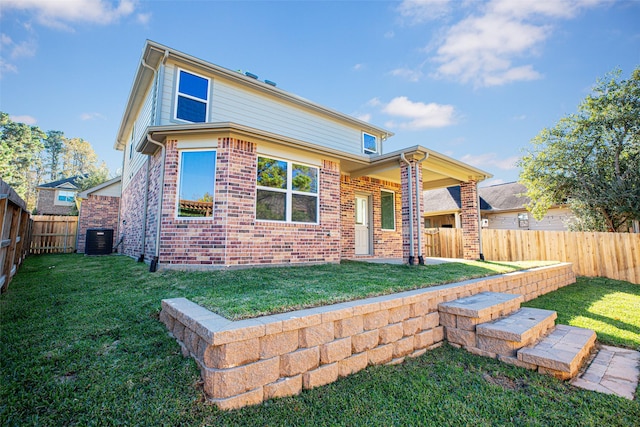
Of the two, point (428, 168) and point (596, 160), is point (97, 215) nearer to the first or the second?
point (428, 168)

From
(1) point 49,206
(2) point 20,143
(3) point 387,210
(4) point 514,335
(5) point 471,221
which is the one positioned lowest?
(4) point 514,335

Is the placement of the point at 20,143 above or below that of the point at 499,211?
above

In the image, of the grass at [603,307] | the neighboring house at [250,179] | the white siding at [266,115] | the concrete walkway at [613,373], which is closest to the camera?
the concrete walkway at [613,373]

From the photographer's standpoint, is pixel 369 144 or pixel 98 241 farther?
pixel 369 144

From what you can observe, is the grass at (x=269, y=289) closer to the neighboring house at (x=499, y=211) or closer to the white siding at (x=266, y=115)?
the white siding at (x=266, y=115)

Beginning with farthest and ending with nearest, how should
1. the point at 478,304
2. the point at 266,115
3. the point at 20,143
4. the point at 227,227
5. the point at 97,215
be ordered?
the point at 20,143, the point at 97,215, the point at 266,115, the point at 227,227, the point at 478,304

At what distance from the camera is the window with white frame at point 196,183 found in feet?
19.1

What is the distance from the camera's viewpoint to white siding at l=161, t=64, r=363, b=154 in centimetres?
732

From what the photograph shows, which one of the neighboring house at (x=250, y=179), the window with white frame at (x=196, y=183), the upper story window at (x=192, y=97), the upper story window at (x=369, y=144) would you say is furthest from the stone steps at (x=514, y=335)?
the upper story window at (x=369, y=144)

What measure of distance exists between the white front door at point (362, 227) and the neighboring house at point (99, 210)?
31.6 ft

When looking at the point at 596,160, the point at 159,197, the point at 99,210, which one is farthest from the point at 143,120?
the point at 596,160

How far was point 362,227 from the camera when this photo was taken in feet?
31.7

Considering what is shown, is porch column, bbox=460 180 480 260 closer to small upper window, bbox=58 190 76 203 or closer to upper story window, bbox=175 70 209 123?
upper story window, bbox=175 70 209 123

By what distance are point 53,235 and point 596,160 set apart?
2122cm
